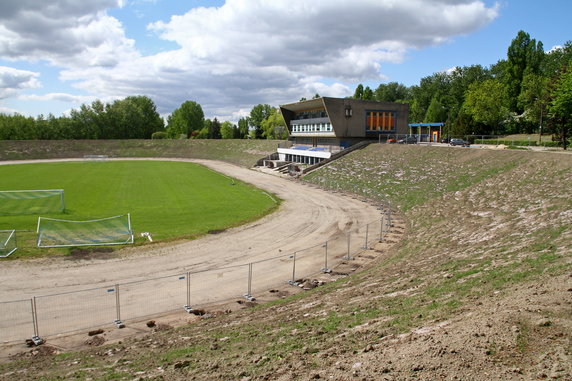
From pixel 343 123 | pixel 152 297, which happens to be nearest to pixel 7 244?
pixel 152 297

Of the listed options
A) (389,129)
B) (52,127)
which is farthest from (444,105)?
(52,127)

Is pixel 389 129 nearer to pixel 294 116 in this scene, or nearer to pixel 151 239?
pixel 294 116

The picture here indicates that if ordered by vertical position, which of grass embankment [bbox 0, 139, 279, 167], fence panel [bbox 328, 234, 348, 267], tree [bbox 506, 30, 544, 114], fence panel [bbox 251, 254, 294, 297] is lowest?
fence panel [bbox 251, 254, 294, 297]

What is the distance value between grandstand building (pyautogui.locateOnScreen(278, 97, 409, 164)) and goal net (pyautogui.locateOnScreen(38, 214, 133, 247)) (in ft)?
142

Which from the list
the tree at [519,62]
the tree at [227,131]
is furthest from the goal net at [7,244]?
the tree at [227,131]

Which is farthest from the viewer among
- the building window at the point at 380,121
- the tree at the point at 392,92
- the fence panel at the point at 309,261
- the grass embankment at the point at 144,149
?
the tree at the point at 392,92

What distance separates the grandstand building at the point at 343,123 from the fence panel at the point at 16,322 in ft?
178

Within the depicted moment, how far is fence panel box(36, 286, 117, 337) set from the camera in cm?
1582

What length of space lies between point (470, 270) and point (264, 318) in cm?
863

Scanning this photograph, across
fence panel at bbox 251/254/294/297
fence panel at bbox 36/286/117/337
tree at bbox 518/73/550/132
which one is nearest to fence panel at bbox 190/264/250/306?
fence panel at bbox 251/254/294/297

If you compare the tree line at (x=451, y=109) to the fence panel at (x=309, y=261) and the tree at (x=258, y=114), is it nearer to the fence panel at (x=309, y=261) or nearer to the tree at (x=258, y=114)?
the tree at (x=258, y=114)

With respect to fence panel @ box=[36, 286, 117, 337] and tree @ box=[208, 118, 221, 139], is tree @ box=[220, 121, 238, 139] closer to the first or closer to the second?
tree @ box=[208, 118, 221, 139]

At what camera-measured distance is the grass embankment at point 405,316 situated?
853 cm

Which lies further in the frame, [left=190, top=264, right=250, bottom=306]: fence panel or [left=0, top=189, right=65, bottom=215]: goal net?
[left=0, top=189, right=65, bottom=215]: goal net
